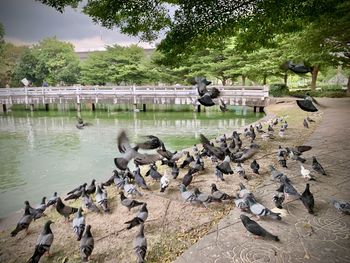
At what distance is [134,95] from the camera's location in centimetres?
2641

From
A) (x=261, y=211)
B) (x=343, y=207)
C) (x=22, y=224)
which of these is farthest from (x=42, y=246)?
(x=343, y=207)

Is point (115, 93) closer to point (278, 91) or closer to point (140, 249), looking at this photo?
point (278, 91)

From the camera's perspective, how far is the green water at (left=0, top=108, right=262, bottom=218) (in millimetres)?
8062

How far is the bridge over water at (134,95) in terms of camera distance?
23.3m

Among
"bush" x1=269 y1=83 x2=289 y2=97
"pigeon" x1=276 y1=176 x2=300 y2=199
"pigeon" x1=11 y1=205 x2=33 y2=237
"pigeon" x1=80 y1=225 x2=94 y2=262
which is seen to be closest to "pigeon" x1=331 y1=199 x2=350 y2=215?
"pigeon" x1=276 y1=176 x2=300 y2=199

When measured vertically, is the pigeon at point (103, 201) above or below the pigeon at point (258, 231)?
below

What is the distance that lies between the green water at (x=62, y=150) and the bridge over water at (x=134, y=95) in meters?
3.58

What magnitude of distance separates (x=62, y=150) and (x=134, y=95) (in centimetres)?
1470

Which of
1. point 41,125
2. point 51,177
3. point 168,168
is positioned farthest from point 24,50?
point 168,168

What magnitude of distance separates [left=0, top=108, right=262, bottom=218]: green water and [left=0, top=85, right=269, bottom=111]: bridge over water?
11.7 ft

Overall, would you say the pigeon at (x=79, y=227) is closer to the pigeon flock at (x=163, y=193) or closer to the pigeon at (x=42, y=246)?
the pigeon flock at (x=163, y=193)

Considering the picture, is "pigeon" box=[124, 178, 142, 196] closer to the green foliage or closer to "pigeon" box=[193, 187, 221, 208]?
"pigeon" box=[193, 187, 221, 208]

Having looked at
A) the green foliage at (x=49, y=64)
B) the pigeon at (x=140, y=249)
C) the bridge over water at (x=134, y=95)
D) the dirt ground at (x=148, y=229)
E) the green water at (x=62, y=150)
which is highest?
the green foliage at (x=49, y=64)

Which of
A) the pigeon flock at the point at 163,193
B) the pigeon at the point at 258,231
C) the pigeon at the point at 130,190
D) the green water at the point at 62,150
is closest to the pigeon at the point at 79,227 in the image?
the pigeon flock at the point at 163,193
